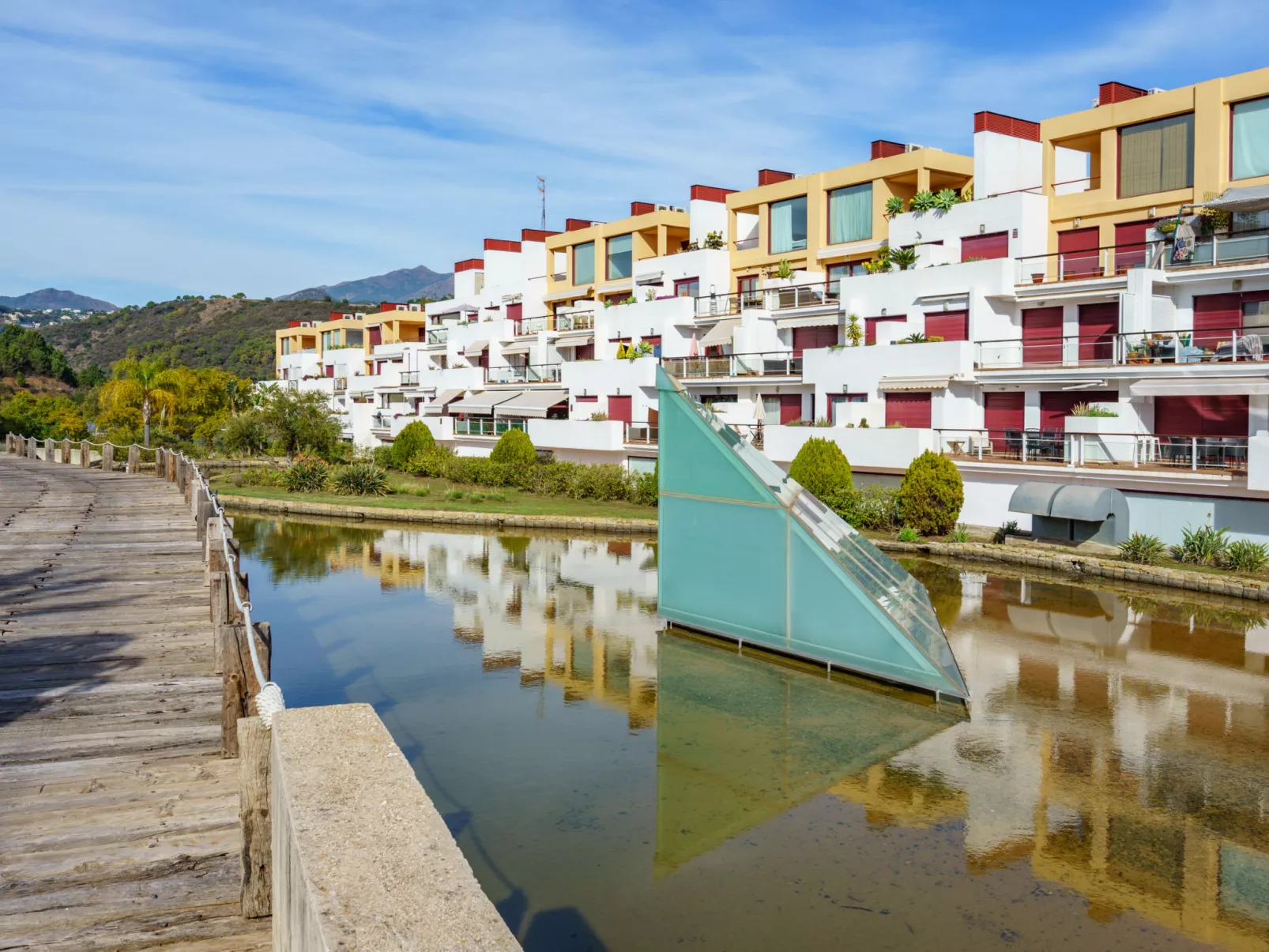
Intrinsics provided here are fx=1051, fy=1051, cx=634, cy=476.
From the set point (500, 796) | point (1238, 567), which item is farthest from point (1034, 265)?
point (500, 796)

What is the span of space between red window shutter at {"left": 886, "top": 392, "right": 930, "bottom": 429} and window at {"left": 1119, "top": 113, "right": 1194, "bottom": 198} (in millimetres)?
8708

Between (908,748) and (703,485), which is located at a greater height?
(703,485)

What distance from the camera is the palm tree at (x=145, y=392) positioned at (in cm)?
6531

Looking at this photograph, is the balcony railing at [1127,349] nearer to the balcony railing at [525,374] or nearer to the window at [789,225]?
the window at [789,225]

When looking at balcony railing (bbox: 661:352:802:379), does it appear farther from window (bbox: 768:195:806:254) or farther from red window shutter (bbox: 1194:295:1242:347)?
red window shutter (bbox: 1194:295:1242:347)

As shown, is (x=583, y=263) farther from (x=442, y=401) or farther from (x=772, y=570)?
(x=772, y=570)

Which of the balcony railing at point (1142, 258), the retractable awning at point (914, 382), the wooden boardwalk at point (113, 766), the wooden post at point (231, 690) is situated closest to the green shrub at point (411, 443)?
the retractable awning at point (914, 382)

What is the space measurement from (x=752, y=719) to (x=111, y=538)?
12207mm

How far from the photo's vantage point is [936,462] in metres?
31.2

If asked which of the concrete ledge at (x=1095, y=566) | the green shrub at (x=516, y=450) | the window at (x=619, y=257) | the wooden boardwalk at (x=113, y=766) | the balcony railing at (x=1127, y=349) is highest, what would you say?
the window at (x=619, y=257)

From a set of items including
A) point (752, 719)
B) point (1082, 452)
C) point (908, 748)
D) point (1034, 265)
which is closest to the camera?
point (908, 748)

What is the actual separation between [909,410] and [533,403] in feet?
70.7

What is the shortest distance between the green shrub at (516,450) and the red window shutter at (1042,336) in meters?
21.3

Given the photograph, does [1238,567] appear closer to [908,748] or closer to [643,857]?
[908,748]
